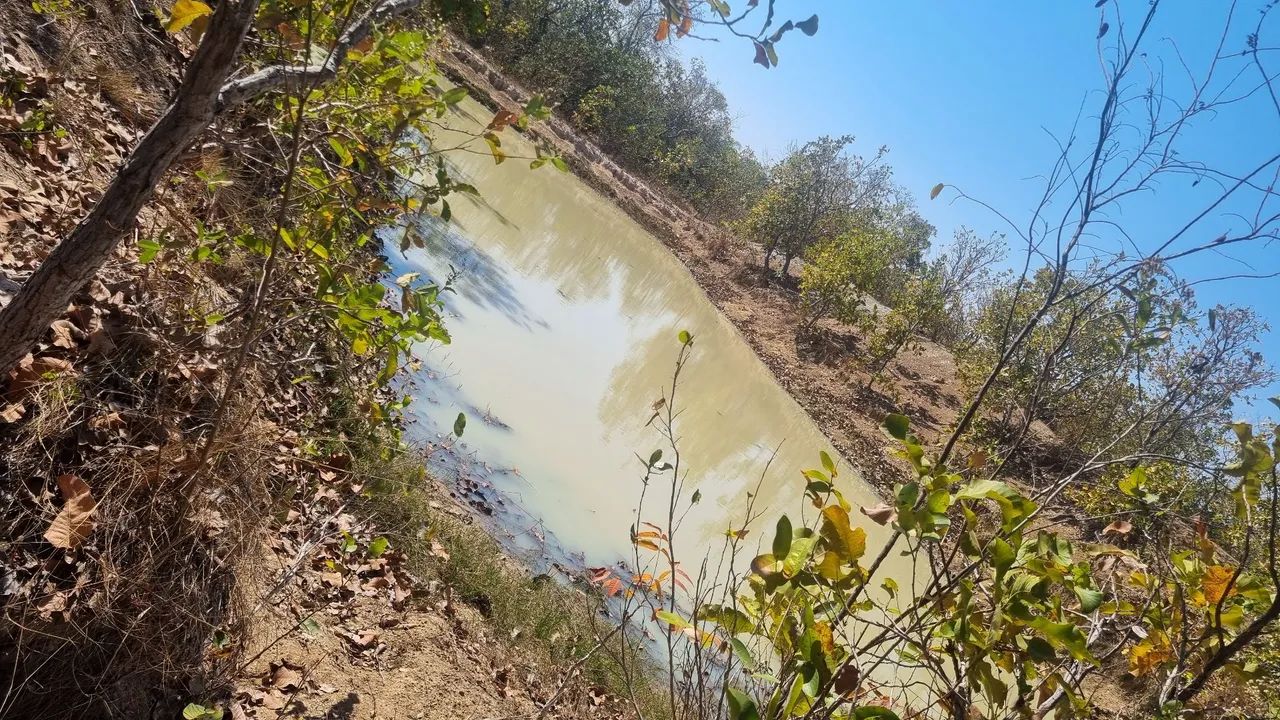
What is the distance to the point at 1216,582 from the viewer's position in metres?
1.59

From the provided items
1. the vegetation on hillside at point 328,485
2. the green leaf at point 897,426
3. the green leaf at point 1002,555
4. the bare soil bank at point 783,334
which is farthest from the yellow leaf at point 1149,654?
the bare soil bank at point 783,334

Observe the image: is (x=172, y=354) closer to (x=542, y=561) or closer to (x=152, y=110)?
(x=152, y=110)

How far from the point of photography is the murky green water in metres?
6.00

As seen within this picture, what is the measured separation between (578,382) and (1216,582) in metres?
6.91

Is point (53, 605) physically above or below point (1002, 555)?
below

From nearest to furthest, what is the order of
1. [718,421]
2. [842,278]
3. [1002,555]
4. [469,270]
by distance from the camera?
[1002,555] < [469,270] < [718,421] < [842,278]

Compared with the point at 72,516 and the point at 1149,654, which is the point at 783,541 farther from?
the point at 72,516

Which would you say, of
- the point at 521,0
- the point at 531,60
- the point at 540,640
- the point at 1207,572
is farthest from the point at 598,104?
the point at 1207,572


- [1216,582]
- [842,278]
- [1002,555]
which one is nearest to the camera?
[1002,555]

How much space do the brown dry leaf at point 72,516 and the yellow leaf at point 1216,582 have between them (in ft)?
9.98

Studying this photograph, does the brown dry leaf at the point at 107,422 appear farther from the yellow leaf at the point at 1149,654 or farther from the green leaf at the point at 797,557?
the yellow leaf at the point at 1149,654

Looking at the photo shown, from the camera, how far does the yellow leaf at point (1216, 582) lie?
1578 mm

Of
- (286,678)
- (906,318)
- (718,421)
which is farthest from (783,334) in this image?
(286,678)

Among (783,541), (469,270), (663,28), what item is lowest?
(469,270)
